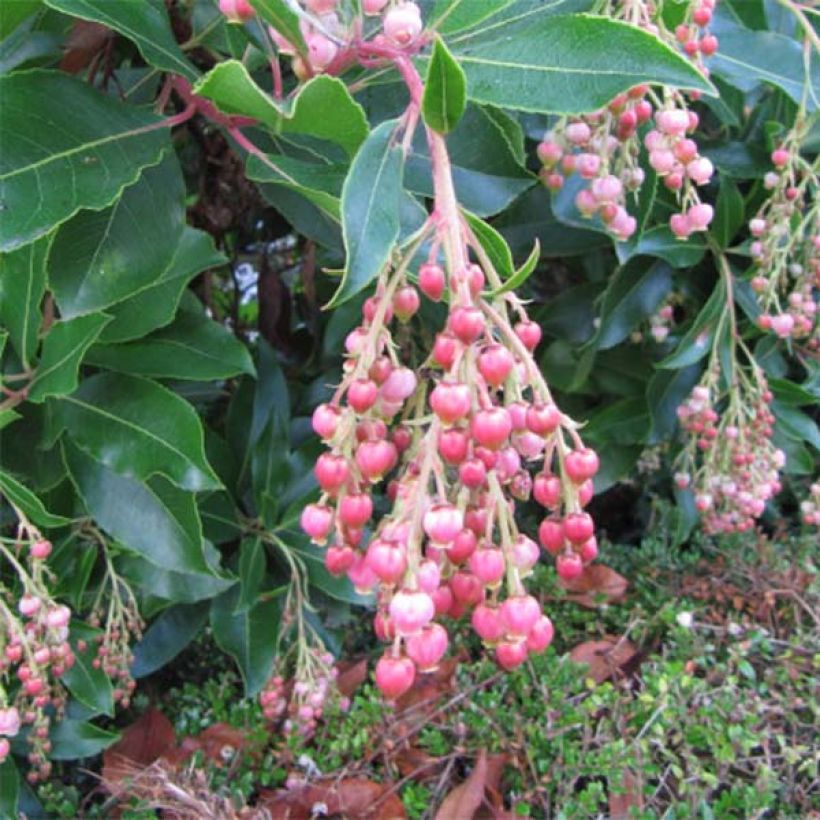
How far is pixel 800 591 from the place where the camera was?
1.64 meters

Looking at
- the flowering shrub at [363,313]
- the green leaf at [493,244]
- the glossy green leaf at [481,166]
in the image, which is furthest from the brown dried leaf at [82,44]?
the green leaf at [493,244]

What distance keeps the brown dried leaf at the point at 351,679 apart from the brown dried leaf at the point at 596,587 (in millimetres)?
431

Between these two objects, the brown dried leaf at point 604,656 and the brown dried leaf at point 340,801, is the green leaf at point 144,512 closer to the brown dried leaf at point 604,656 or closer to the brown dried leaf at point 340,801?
the brown dried leaf at point 340,801

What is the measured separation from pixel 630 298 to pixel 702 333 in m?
0.14

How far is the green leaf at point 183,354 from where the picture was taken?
1192 millimetres

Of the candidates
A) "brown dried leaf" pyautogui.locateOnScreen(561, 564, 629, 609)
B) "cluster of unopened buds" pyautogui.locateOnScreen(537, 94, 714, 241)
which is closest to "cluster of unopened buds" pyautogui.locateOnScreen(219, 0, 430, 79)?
"cluster of unopened buds" pyautogui.locateOnScreen(537, 94, 714, 241)

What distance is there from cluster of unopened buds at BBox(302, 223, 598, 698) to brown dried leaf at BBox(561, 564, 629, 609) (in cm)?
111

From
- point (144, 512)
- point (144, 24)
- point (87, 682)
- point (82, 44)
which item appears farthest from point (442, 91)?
point (87, 682)

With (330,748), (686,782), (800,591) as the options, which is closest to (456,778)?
(330,748)

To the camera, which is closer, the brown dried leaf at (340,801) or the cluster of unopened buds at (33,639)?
the cluster of unopened buds at (33,639)

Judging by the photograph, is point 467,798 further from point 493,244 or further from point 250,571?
point 493,244

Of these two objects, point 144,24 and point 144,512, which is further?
point 144,512

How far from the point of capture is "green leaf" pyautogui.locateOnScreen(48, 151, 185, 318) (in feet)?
3.06

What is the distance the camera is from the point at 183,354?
1.22m
